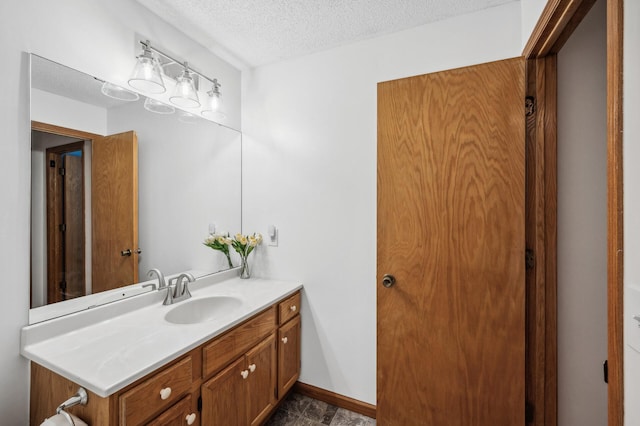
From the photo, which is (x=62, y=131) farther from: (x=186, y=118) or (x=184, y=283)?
(x=184, y=283)

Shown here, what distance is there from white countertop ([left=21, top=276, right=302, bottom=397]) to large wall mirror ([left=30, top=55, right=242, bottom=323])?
7 centimetres

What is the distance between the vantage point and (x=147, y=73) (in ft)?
4.64

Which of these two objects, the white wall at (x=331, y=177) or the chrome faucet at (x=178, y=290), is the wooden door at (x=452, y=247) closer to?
the white wall at (x=331, y=177)

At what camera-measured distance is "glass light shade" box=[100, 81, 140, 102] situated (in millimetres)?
1330

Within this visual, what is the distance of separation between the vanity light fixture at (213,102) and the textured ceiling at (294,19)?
0.90ft

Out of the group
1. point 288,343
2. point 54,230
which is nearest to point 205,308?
point 288,343

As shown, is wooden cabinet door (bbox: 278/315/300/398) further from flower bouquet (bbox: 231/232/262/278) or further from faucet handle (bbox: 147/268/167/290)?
faucet handle (bbox: 147/268/167/290)

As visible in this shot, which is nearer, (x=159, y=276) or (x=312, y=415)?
(x=159, y=276)

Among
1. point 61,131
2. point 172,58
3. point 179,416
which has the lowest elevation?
point 179,416

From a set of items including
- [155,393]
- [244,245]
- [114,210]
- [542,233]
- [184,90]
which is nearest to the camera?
[155,393]

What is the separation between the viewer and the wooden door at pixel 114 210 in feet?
4.46

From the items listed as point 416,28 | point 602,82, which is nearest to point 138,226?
point 416,28
